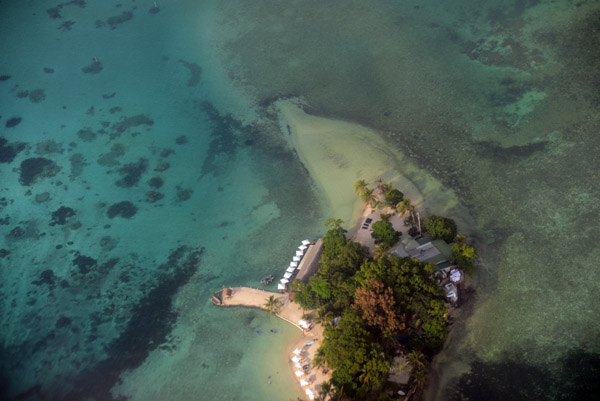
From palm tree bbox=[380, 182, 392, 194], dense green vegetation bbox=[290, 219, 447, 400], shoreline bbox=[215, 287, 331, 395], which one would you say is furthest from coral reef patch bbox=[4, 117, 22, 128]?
palm tree bbox=[380, 182, 392, 194]

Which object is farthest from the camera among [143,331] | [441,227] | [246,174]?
[246,174]

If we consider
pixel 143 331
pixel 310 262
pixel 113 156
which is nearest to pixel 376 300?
pixel 310 262

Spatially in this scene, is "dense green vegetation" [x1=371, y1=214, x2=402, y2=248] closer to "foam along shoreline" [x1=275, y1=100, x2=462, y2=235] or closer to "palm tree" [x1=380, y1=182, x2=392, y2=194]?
"foam along shoreline" [x1=275, y1=100, x2=462, y2=235]

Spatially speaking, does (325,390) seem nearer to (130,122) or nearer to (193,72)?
(130,122)

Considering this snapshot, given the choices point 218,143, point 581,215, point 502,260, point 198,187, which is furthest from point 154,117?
point 581,215

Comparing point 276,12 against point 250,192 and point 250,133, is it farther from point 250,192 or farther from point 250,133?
point 250,192

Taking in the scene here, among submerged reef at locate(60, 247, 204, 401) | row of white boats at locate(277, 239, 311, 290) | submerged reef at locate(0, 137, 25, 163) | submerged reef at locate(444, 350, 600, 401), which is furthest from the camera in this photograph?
submerged reef at locate(0, 137, 25, 163)

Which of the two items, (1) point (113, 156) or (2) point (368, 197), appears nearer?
(2) point (368, 197)
